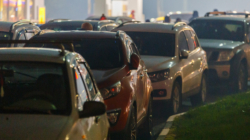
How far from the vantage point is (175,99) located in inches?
414

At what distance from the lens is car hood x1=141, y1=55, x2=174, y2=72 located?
10.1 m

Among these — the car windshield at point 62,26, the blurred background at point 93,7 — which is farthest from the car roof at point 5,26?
the blurred background at point 93,7

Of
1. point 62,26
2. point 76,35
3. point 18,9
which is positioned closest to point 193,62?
point 62,26

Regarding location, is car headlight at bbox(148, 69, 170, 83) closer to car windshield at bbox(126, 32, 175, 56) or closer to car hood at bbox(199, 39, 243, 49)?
car windshield at bbox(126, 32, 175, 56)

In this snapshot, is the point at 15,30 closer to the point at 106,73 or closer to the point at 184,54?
the point at 184,54

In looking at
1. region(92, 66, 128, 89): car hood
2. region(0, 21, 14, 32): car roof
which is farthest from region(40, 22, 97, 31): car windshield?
region(92, 66, 128, 89): car hood

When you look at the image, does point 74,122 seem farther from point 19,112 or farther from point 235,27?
point 235,27

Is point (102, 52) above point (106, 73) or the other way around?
above

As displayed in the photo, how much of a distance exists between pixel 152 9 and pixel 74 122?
94272mm

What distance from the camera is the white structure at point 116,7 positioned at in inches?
1965

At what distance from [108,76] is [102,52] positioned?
0.88 m

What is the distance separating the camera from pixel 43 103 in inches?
174

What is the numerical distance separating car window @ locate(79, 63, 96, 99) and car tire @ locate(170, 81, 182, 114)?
4944mm

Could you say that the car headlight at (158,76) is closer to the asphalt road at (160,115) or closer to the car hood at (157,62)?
the car hood at (157,62)
